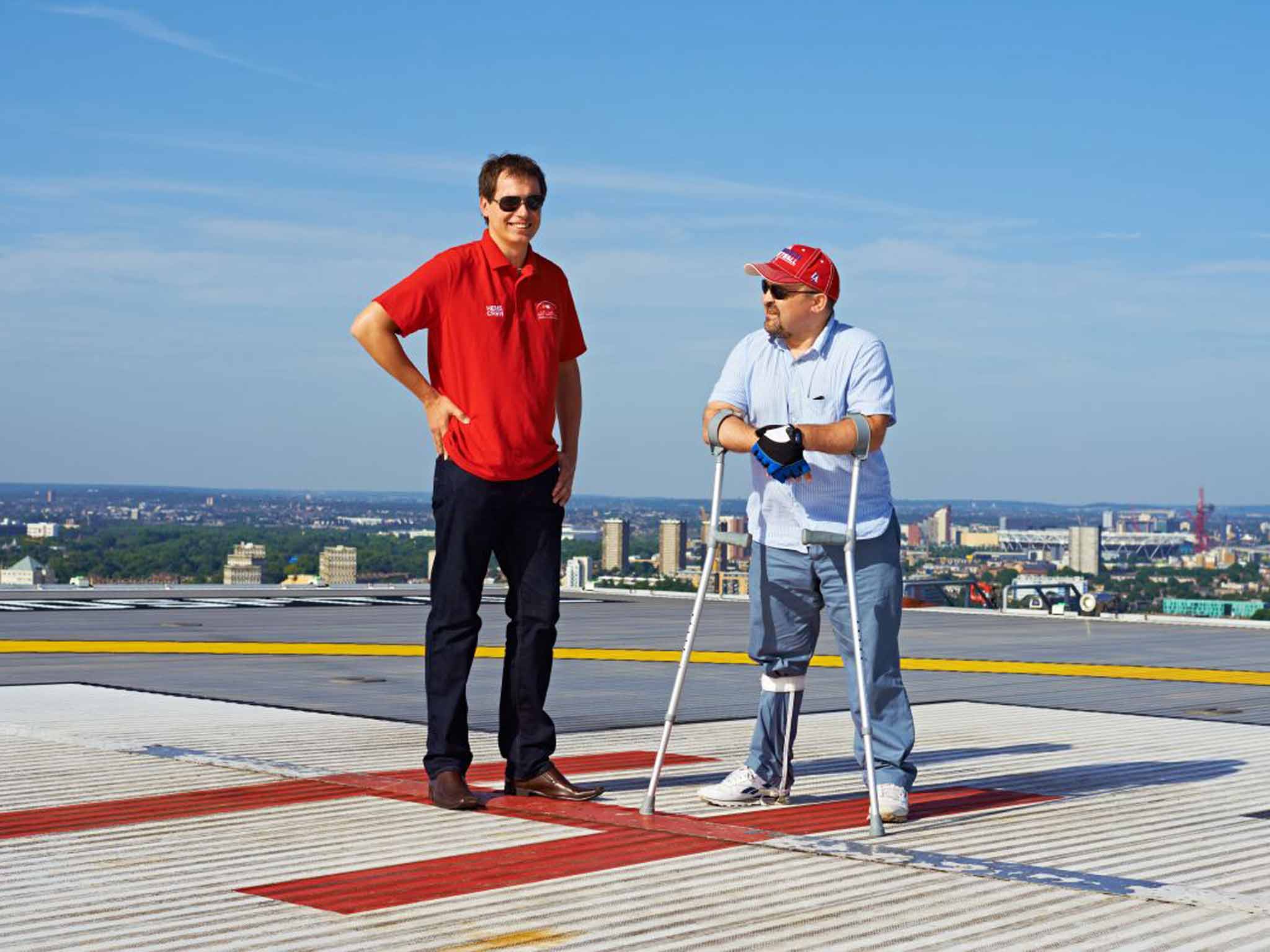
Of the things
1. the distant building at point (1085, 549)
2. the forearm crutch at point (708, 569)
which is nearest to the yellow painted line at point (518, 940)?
the forearm crutch at point (708, 569)

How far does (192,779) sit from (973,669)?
26.3 feet

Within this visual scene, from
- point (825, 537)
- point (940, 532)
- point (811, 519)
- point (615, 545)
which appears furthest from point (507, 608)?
point (940, 532)

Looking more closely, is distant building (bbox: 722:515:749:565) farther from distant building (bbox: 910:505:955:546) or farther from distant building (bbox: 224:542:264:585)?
distant building (bbox: 910:505:955:546)

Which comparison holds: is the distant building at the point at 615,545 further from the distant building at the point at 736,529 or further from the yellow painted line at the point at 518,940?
the yellow painted line at the point at 518,940

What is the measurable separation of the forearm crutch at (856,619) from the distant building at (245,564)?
2709 cm

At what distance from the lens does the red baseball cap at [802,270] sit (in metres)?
6.20

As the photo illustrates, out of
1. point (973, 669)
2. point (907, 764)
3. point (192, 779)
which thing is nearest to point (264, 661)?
point (973, 669)

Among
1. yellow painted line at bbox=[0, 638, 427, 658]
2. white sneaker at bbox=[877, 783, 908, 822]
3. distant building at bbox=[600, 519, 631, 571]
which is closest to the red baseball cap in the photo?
white sneaker at bbox=[877, 783, 908, 822]

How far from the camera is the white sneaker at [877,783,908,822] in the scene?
19.6 feet

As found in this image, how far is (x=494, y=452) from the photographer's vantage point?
21.0 feet

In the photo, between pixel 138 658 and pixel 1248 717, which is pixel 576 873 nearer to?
pixel 1248 717

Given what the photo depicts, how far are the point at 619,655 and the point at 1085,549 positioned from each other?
51418 millimetres

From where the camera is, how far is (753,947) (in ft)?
13.9

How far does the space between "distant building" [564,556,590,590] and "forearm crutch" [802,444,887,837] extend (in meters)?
21.6
